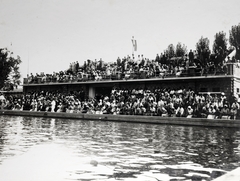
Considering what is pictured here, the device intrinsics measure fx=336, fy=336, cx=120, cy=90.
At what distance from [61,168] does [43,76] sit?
39.9 meters

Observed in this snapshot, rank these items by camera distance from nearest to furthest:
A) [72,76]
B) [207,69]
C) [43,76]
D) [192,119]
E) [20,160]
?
Answer: 1. [20,160]
2. [192,119]
3. [207,69]
4. [72,76]
5. [43,76]

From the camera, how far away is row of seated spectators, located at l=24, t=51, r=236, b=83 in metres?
31.2

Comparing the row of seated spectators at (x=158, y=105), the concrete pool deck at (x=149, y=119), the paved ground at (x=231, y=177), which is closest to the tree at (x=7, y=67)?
the paved ground at (x=231, y=177)

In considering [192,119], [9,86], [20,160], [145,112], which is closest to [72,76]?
[145,112]

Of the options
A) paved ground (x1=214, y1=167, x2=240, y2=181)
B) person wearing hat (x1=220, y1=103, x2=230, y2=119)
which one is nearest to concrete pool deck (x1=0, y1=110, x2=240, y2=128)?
person wearing hat (x1=220, y1=103, x2=230, y2=119)

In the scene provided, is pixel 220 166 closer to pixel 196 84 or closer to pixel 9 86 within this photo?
pixel 9 86

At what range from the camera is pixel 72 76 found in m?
42.0

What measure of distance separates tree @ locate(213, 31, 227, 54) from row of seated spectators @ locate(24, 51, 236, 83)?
1043 mm

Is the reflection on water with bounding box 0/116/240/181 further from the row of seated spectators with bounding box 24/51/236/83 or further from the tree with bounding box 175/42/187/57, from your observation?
the tree with bounding box 175/42/187/57

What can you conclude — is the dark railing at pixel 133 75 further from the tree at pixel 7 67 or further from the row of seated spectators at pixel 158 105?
the tree at pixel 7 67

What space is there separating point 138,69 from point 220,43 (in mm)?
9443

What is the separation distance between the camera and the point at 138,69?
35.3 metres

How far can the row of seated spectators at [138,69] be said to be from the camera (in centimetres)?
3125

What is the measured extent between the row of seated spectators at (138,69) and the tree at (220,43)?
104 centimetres
